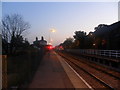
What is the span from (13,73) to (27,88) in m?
1.69

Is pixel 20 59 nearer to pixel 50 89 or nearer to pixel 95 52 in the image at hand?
pixel 50 89

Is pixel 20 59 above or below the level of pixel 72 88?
above

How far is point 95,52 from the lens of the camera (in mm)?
41125

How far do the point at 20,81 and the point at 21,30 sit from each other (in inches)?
2040

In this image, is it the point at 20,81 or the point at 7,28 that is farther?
the point at 7,28

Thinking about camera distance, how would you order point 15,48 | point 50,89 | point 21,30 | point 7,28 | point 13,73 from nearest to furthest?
point 50,89 → point 13,73 → point 15,48 → point 7,28 → point 21,30

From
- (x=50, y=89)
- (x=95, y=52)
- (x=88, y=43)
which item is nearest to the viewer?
(x=50, y=89)

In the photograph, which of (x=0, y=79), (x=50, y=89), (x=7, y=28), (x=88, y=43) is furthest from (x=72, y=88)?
(x=88, y=43)

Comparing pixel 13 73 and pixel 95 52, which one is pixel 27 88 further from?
pixel 95 52

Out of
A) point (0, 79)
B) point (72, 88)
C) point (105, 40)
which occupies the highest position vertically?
point (105, 40)

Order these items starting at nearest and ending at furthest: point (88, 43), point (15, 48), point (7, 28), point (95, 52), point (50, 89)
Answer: point (50, 89)
point (95, 52)
point (15, 48)
point (7, 28)
point (88, 43)

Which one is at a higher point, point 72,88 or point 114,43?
point 114,43

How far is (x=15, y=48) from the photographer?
1807 inches

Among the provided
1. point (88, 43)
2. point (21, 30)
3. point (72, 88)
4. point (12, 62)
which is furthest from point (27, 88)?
point (88, 43)
